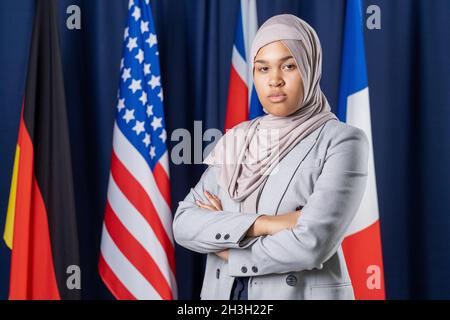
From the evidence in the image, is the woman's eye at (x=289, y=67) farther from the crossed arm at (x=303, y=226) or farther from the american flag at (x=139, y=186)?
Result: the american flag at (x=139, y=186)

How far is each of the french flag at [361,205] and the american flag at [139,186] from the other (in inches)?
39.9

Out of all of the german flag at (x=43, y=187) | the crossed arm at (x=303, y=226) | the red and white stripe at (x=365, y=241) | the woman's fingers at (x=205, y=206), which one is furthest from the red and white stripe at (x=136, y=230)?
the crossed arm at (x=303, y=226)

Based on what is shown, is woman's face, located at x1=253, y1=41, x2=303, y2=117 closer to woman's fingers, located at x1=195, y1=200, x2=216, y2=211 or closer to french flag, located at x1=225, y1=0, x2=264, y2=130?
woman's fingers, located at x1=195, y1=200, x2=216, y2=211

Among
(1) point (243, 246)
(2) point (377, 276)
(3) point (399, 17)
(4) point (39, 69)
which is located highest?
(3) point (399, 17)

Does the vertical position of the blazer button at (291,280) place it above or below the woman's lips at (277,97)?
below

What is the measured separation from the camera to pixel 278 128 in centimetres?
204

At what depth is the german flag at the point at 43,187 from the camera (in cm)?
307

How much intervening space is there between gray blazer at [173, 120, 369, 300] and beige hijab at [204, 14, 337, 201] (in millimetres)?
38

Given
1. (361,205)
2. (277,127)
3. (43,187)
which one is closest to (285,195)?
(277,127)

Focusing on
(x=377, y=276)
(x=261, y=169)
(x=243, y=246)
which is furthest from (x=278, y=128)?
(x=377, y=276)

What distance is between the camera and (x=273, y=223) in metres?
1.86

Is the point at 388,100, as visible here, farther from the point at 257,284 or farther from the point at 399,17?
the point at 257,284

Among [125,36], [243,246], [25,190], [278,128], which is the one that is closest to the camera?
[243,246]
